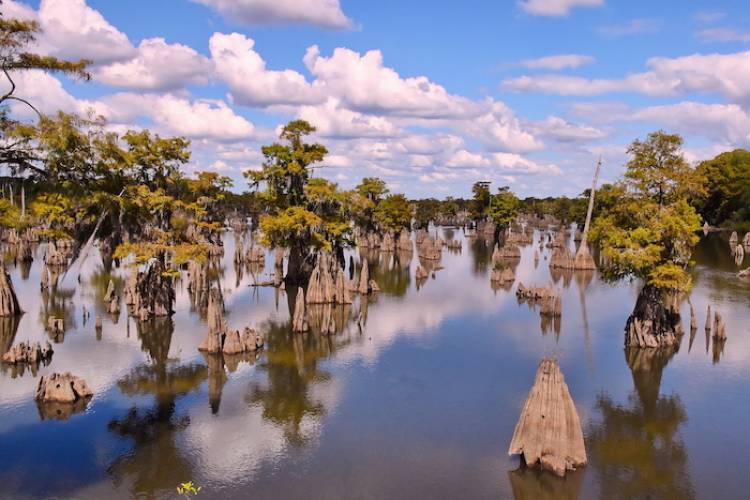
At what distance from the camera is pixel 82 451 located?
16.8m

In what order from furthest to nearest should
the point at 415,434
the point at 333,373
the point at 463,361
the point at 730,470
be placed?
the point at 463,361, the point at 333,373, the point at 415,434, the point at 730,470

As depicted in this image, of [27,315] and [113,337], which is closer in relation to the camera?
[113,337]

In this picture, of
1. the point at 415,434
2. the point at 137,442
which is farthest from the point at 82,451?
the point at 415,434

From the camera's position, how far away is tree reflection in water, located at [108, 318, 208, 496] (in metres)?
15.5

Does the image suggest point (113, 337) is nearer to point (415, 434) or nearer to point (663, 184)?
point (415, 434)

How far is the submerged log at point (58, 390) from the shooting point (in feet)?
65.8

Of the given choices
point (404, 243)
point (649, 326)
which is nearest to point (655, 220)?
point (649, 326)

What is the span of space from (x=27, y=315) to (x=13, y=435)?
17.5 m

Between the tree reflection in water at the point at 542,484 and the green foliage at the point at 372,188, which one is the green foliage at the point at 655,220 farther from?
the green foliage at the point at 372,188

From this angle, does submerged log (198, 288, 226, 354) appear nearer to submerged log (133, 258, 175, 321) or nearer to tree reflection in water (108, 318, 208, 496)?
tree reflection in water (108, 318, 208, 496)

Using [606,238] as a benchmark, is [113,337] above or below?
below

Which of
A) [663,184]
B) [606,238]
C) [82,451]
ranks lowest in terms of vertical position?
[82,451]

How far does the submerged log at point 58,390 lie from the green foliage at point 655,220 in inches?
895

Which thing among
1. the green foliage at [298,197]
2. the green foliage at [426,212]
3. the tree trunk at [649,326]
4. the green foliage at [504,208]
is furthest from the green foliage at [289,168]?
the green foliage at [426,212]
